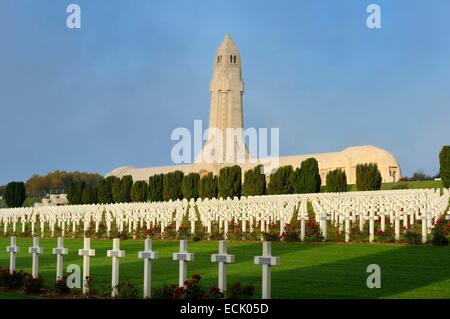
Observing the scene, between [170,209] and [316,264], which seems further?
[170,209]

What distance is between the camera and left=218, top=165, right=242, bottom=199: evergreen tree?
50.0 metres

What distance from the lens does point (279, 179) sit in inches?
1884

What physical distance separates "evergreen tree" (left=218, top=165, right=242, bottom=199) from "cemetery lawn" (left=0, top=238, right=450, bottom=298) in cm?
2716

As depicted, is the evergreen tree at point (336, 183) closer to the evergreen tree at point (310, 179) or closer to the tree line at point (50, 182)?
the evergreen tree at point (310, 179)

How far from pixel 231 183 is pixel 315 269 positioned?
34787 millimetres

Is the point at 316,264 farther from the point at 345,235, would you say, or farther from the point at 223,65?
the point at 223,65

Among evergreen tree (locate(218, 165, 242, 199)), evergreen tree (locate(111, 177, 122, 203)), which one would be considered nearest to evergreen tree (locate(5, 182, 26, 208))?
evergreen tree (locate(111, 177, 122, 203))

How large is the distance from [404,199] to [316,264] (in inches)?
505

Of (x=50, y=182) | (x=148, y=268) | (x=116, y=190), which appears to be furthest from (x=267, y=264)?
(x=50, y=182)

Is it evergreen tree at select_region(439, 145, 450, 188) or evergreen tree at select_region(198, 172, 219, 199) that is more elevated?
evergreen tree at select_region(439, 145, 450, 188)

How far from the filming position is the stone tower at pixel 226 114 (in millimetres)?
70125

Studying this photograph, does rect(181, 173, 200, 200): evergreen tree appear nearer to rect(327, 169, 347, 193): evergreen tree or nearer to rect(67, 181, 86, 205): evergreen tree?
rect(327, 169, 347, 193): evergreen tree

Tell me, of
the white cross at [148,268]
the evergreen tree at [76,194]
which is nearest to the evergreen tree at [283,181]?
the evergreen tree at [76,194]
